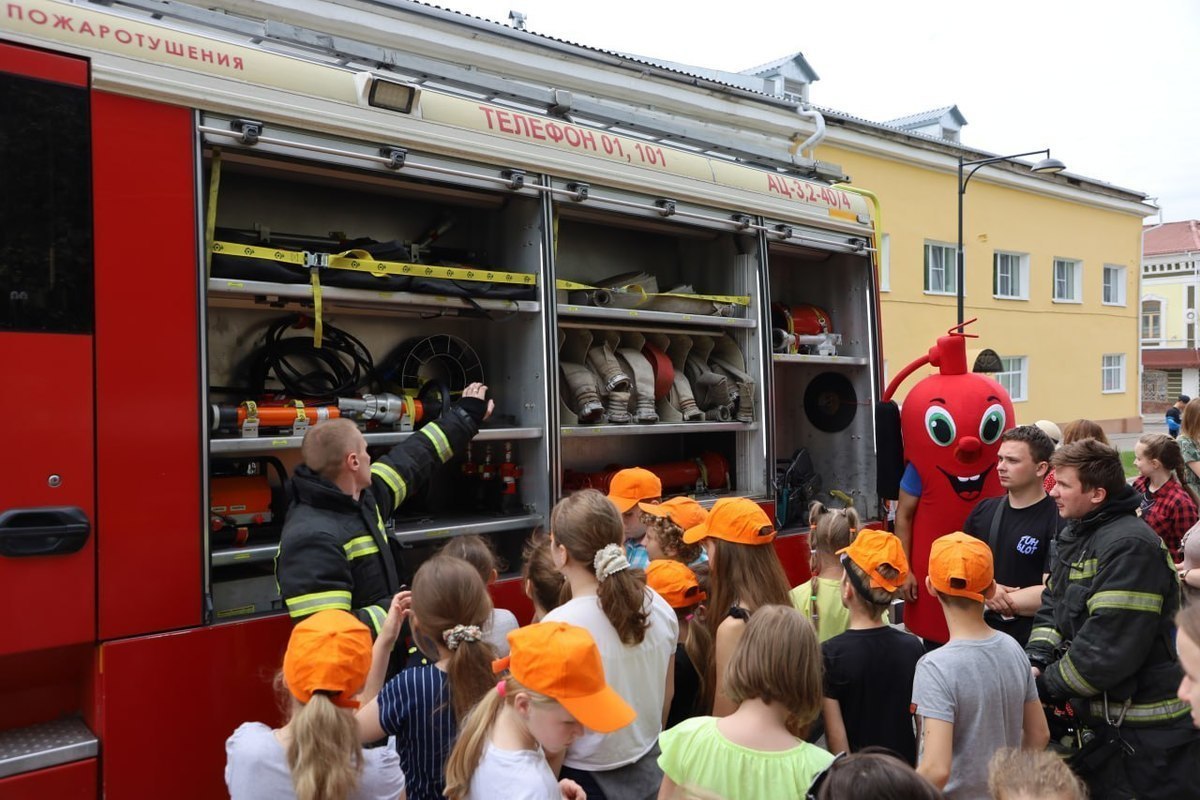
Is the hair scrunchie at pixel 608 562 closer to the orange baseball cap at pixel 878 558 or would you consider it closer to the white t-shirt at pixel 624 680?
the white t-shirt at pixel 624 680

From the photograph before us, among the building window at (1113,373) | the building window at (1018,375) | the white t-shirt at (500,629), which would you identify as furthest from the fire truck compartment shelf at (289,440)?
the building window at (1113,373)

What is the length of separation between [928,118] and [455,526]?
2286 cm

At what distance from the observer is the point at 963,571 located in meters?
2.70

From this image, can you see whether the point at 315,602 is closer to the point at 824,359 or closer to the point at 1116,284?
the point at 824,359

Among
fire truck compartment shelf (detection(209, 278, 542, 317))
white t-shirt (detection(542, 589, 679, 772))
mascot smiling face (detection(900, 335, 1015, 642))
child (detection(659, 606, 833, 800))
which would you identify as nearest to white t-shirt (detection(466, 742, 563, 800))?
child (detection(659, 606, 833, 800))

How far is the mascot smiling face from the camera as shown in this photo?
5164 mm

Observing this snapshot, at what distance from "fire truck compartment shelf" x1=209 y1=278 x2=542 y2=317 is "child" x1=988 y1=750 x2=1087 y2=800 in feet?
9.42

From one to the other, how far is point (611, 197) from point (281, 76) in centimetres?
167

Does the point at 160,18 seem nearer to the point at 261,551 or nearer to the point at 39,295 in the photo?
the point at 39,295

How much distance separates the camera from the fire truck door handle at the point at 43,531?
2682mm

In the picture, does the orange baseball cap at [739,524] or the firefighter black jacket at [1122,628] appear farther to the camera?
the orange baseball cap at [739,524]

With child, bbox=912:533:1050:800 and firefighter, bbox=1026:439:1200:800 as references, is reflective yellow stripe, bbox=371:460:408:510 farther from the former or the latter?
firefighter, bbox=1026:439:1200:800

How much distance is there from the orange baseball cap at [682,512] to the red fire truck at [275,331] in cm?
66

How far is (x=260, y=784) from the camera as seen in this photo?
2.19 m
